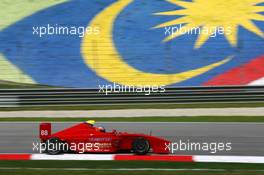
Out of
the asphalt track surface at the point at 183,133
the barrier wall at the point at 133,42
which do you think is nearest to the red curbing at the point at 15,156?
the asphalt track surface at the point at 183,133

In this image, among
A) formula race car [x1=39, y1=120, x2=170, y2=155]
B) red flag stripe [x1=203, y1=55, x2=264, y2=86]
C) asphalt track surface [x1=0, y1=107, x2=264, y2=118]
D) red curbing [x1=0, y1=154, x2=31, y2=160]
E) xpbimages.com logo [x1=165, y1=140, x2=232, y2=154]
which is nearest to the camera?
red curbing [x1=0, y1=154, x2=31, y2=160]

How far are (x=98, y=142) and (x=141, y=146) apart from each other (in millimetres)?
789

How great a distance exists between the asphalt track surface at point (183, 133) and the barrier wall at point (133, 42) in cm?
678

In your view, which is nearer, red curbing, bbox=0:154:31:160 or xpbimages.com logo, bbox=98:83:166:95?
red curbing, bbox=0:154:31:160

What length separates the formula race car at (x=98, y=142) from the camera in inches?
360

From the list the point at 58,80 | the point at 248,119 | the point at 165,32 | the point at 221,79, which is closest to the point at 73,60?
the point at 58,80

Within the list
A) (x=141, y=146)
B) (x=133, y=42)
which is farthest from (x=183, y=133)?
(x=133, y=42)

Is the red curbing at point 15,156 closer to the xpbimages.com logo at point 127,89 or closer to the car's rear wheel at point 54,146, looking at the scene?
the car's rear wheel at point 54,146

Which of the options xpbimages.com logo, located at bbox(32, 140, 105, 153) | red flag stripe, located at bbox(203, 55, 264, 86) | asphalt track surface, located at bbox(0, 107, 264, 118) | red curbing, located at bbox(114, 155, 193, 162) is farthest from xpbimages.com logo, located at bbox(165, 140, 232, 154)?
red flag stripe, located at bbox(203, 55, 264, 86)

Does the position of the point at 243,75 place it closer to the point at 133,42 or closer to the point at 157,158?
the point at 133,42

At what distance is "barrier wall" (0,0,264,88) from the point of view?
20.6m

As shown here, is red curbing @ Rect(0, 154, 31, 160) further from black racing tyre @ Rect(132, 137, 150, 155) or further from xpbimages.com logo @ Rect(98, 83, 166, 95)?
xpbimages.com logo @ Rect(98, 83, 166, 95)

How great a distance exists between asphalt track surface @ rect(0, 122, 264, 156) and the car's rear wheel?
2.06 feet

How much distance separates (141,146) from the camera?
9.10 m
